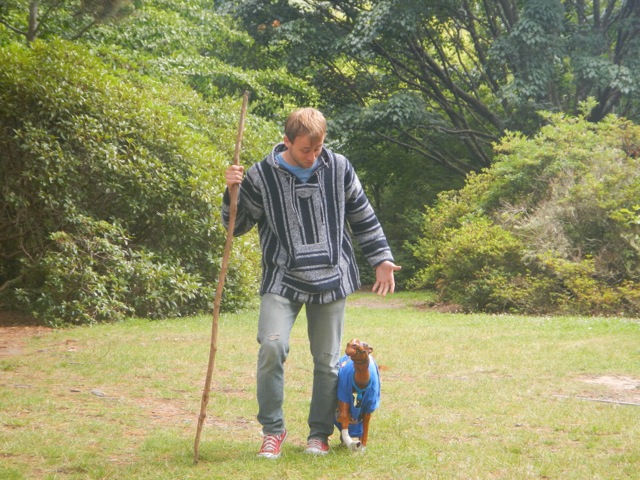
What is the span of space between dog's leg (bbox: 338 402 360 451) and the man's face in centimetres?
138

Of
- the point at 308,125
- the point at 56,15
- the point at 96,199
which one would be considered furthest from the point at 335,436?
the point at 56,15

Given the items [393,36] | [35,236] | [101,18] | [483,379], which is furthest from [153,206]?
[393,36]

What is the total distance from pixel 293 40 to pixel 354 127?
108 inches

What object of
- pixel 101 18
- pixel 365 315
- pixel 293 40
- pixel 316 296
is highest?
pixel 293 40

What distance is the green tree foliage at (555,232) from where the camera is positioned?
14500mm

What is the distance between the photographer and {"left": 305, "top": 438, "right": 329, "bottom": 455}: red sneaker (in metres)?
4.86

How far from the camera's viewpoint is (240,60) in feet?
87.0

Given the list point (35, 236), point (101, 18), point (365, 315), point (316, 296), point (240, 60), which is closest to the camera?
point (316, 296)

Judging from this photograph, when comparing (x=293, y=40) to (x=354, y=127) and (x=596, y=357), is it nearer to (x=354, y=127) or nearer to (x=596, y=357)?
(x=354, y=127)

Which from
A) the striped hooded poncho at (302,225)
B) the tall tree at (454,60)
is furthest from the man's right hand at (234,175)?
the tall tree at (454,60)

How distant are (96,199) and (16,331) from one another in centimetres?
258

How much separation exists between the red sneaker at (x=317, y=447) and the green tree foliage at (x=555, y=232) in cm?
967

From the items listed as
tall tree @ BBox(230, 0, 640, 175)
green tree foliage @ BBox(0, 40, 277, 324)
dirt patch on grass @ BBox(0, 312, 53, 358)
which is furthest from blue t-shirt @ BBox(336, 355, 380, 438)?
tall tree @ BBox(230, 0, 640, 175)

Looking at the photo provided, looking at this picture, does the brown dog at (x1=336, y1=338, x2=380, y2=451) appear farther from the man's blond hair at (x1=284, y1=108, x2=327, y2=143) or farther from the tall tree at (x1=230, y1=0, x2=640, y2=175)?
the tall tree at (x1=230, y1=0, x2=640, y2=175)
